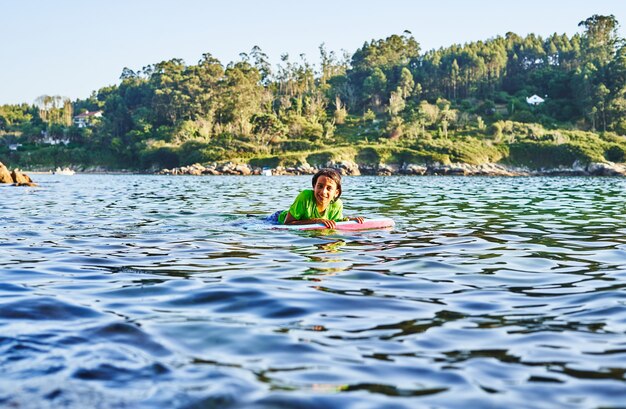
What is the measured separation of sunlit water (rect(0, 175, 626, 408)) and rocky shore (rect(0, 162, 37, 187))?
30356mm

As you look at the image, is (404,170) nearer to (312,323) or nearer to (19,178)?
(19,178)

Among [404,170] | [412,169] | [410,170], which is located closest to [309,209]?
[412,169]

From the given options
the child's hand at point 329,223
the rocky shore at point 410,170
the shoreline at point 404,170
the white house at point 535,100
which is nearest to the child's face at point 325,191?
the child's hand at point 329,223

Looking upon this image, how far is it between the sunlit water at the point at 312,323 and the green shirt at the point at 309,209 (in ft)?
5.82

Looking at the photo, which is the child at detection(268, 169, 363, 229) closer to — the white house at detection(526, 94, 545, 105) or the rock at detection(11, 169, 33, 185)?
the rock at detection(11, 169, 33, 185)

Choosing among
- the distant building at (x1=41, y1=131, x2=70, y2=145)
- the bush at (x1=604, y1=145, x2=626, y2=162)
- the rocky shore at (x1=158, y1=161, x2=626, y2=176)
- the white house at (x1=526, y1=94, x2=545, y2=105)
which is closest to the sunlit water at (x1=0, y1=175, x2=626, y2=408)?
the rocky shore at (x1=158, y1=161, x2=626, y2=176)

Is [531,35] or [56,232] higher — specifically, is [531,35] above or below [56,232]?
above

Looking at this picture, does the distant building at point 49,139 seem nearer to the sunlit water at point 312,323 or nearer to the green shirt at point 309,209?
the green shirt at point 309,209

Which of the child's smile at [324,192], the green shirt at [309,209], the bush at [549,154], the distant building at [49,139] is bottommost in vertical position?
the green shirt at [309,209]

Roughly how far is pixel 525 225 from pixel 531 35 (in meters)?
154

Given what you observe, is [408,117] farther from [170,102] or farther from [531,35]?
[531,35]

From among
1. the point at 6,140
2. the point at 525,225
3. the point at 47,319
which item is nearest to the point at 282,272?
the point at 47,319

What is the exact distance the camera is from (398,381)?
12.3ft

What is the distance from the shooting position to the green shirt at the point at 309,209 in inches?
485
